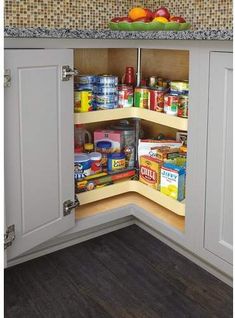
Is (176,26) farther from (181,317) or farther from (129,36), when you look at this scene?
(181,317)

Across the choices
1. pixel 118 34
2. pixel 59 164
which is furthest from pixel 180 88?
pixel 59 164

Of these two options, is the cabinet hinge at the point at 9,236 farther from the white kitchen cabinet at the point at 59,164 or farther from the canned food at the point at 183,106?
the canned food at the point at 183,106

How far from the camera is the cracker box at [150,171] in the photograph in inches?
80.8

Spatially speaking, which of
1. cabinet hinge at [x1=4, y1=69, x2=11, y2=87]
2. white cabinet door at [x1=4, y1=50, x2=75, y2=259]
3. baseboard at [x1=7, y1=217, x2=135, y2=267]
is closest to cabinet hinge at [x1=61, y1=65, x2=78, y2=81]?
white cabinet door at [x1=4, y1=50, x2=75, y2=259]

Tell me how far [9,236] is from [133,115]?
0.89 meters

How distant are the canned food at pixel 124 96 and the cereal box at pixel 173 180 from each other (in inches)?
15.0

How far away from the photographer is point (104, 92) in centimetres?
203

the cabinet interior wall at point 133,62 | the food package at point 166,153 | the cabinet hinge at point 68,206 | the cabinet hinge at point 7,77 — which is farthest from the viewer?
the cabinet interior wall at point 133,62

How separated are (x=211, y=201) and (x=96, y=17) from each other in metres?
1.30

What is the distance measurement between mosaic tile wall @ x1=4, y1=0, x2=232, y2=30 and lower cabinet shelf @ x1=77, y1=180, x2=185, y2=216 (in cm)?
89

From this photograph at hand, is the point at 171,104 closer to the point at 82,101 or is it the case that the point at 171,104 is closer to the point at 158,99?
the point at 158,99

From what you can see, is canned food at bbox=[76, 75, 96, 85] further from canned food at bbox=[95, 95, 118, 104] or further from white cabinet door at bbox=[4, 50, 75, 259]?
white cabinet door at bbox=[4, 50, 75, 259]

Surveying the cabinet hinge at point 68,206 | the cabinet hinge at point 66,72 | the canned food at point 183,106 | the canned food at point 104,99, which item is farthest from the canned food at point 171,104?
the cabinet hinge at point 68,206

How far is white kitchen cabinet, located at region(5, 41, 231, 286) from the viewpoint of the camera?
156 centimetres
